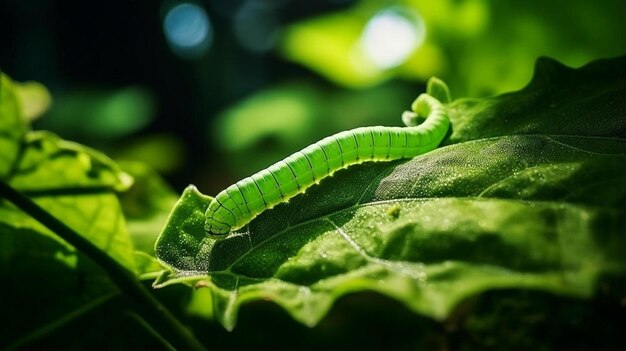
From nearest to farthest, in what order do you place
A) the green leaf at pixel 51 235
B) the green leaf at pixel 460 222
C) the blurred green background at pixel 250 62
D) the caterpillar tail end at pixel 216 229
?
the green leaf at pixel 460 222 → the caterpillar tail end at pixel 216 229 → the green leaf at pixel 51 235 → the blurred green background at pixel 250 62

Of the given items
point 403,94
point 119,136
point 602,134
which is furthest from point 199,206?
point 119,136

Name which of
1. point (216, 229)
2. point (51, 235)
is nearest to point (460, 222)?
point (216, 229)

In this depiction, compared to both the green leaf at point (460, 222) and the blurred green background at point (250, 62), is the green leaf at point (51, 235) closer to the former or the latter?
the green leaf at point (460, 222)

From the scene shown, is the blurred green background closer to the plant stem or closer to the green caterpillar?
the green caterpillar

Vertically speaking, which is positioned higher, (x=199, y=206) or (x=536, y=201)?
(x=536, y=201)

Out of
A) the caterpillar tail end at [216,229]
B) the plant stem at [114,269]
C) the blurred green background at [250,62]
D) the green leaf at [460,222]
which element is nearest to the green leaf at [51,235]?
the plant stem at [114,269]

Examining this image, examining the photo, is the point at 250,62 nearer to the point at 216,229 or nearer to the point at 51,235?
the point at 51,235

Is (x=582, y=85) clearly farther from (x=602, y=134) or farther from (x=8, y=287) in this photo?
(x=8, y=287)
